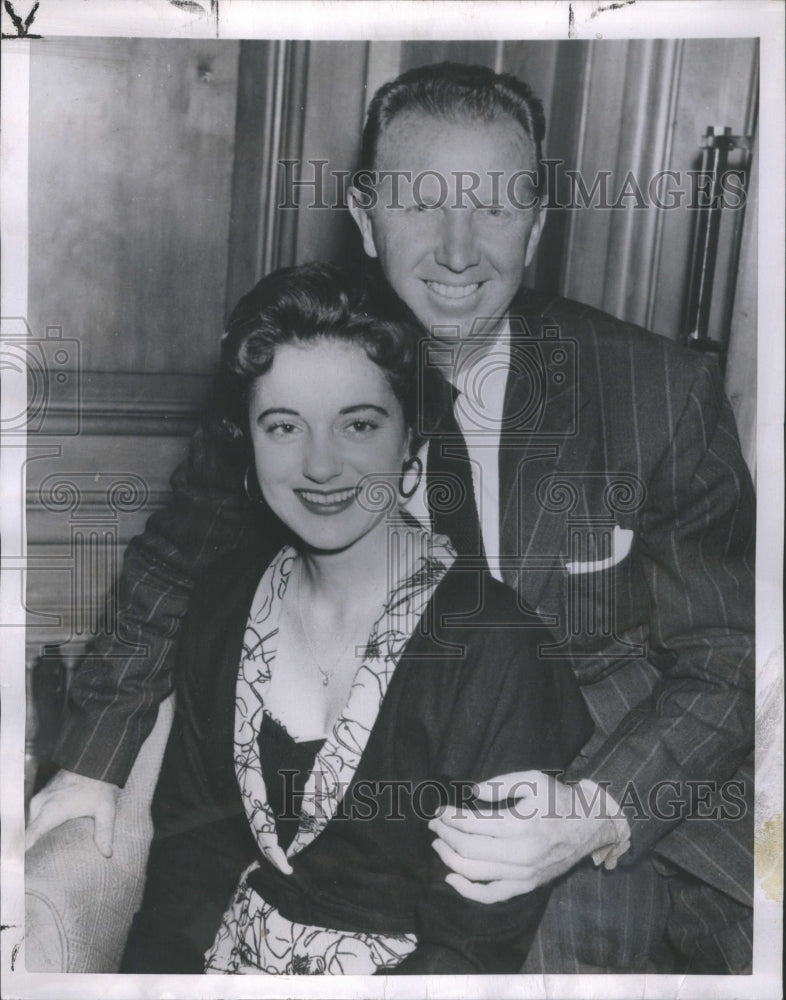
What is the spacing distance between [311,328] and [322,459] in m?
0.15

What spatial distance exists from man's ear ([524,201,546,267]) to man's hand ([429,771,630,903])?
599 mm

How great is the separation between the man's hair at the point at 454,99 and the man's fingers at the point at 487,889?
0.83 metres

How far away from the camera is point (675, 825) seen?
112cm

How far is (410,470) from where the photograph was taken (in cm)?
108

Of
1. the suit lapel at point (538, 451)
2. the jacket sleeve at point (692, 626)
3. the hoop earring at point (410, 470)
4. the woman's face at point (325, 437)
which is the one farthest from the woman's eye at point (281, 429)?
the jacket sleeve at point (692, 626)

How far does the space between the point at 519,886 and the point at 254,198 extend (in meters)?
0.85

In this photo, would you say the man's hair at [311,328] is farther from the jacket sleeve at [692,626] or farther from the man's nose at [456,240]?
the jacket sleeve at [692,626]

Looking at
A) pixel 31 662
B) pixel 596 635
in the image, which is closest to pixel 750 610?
pixel 596 635

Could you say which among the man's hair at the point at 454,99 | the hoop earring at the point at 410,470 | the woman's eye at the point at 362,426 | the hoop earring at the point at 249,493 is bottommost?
the hoop earring at the point at 249,493

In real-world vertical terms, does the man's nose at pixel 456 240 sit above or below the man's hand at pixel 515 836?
above

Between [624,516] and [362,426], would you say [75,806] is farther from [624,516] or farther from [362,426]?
[624,516]

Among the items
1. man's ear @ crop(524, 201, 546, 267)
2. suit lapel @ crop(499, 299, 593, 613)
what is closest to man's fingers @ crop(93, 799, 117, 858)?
suit lapel @ crop(499, 299, 593, 613)

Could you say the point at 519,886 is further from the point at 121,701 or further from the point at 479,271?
the point at 479,271

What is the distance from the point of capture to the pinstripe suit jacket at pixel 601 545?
3.58 ft
